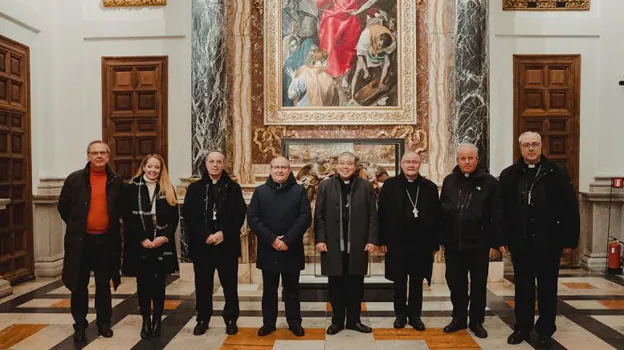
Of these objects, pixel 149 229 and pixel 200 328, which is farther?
pixel 200 328

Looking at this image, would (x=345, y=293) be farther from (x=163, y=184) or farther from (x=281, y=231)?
(x=163, y=184)

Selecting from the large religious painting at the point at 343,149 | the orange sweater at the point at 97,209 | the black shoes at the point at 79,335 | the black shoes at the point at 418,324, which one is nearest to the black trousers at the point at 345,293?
the black shoes at the point at 418,324

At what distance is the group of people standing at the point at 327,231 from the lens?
472 cm

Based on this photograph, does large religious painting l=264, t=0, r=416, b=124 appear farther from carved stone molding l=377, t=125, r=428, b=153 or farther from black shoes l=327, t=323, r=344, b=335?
black shoes l=327, t=323, r=344, b=335

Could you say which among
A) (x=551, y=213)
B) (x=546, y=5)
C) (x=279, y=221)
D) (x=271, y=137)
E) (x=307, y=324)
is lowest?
(x=307, y=324)

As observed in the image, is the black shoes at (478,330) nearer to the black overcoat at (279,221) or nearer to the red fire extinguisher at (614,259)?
the black overcoat at (279,221)

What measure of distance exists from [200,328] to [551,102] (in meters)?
6.34

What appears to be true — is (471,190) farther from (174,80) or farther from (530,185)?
(174,80)

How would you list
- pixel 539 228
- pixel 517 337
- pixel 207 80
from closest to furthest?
pixel 539 228 → pixel 517 337 → pixel 207 80

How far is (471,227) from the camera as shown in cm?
483

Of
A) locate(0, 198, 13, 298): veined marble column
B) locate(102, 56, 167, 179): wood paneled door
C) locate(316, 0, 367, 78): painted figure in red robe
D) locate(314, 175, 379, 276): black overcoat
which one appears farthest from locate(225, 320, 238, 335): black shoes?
locate(316, 0, 367, 78): painted figure in red robe

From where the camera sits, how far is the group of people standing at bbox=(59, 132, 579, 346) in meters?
4.72

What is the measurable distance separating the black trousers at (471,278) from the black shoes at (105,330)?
3.12 meters

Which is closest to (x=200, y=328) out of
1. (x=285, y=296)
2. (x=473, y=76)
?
(x=285, y=296)
